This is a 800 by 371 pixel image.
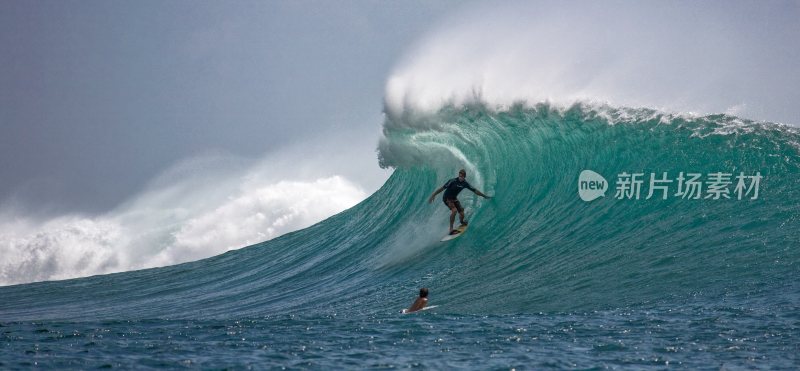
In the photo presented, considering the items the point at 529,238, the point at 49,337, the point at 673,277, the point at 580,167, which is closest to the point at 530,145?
the point at 580,167

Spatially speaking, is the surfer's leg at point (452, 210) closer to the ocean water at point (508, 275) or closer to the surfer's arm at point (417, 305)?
the ocean water at point (508, 275)

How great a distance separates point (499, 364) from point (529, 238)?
6106 millimetres

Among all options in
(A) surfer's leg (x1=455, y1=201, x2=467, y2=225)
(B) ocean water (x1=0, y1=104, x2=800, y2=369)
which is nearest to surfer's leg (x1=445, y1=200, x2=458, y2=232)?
(A) surfer's leg (x1=455, y1=201, x2=467, y2=225)

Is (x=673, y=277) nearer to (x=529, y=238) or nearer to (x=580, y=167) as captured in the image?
(x=529, y=238)

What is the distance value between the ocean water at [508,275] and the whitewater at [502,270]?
40 mm

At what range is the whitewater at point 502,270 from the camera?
6.40 metres

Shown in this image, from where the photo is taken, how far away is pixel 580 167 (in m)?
13.9

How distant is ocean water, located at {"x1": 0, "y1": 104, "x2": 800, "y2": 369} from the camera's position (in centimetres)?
637

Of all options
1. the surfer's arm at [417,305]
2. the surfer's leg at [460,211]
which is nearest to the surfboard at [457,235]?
the surfer's leg at [460,211]

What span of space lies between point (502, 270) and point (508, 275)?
316 millimetres

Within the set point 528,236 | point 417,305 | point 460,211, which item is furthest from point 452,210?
point 417,305

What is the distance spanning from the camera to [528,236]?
39.2ft

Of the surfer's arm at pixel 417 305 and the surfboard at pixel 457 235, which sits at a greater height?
the surfboard at pixel 457 235

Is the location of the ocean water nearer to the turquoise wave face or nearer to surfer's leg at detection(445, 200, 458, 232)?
the turquoise wave face
